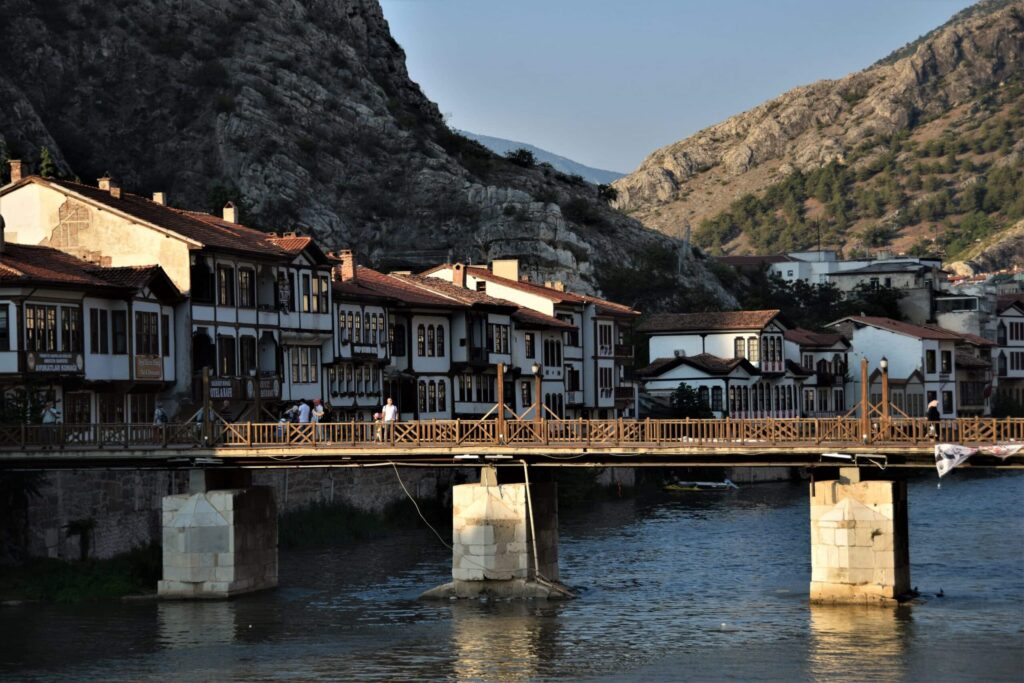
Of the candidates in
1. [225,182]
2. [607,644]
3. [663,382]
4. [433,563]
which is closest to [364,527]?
[433,563]

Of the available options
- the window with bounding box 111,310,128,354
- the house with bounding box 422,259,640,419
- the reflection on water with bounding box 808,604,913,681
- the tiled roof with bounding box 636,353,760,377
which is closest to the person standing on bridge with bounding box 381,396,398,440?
the window with bounding box 111,310,128,354

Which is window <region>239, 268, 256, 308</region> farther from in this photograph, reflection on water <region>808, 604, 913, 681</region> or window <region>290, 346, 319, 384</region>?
reflection on water <region>808, 604, 913, 681</region>

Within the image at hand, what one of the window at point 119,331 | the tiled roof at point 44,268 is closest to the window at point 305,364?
the tiled roof at point 44,268

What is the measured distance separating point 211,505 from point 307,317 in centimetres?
2494

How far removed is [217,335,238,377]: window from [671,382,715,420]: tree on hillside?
5709cm

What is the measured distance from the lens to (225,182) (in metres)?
163

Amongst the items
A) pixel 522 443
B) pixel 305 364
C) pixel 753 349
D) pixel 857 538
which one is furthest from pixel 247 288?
pixel 753 349

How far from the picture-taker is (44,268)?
222ft

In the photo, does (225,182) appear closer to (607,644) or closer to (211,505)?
(211,505)

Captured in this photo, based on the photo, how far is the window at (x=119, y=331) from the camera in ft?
230

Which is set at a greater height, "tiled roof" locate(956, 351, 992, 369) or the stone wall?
"tiled roof" locate(956, 351, 992, 369)

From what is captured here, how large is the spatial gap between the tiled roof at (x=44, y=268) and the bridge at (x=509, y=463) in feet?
21.3

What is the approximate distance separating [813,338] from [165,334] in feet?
294

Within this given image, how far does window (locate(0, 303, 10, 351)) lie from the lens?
2530 inches
